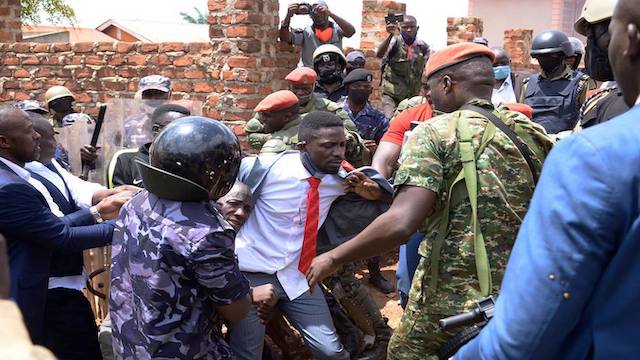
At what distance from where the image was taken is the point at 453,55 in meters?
3.05

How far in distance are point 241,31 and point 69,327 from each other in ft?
14.3

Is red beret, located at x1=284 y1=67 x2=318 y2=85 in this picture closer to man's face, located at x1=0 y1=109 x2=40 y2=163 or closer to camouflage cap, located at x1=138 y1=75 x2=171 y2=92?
camouflage cap, located at x1=138 y1=75 x2=171 y2=92

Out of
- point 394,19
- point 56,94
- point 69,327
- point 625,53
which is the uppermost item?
point 625,53

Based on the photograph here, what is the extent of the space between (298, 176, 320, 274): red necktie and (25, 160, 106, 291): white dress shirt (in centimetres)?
122

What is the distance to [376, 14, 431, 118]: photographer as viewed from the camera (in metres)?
8.53

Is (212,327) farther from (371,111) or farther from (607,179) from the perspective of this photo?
(371,111)

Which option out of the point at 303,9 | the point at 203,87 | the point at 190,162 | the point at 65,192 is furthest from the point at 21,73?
the point at 190,162

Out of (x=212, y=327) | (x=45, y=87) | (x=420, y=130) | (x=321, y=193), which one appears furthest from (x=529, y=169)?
(x=45, y=87)

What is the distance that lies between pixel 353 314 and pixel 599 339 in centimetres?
383

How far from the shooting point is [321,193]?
444 centimetres

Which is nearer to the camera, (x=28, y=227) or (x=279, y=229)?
(x=28, y=227)

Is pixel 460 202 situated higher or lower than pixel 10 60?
higher

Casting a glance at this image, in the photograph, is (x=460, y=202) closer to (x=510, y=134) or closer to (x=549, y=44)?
(x=510, y=134)

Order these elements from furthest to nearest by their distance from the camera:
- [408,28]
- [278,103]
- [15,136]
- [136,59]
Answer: [408,28] < [136,59] < [278,103] < [15,136]
